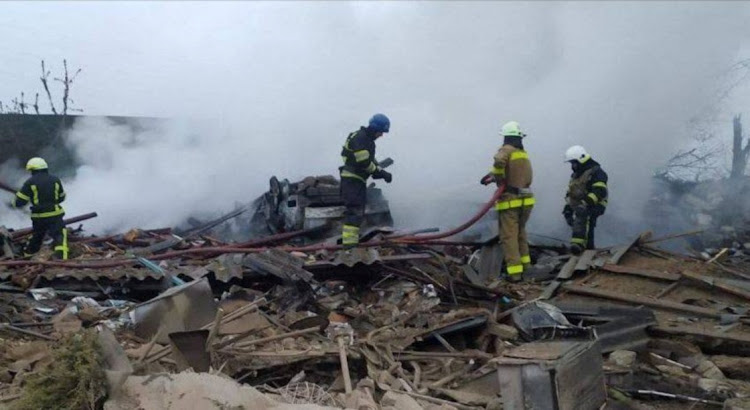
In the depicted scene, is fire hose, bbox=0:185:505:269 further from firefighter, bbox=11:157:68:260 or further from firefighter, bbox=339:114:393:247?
firefighter, bbox=11:157:68:260

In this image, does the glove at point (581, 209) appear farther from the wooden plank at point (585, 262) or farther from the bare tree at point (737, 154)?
the bare tree at point (737, 154)

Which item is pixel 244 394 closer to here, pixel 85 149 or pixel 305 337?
pixel 305 337

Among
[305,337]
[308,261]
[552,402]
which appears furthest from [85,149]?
[552,402]

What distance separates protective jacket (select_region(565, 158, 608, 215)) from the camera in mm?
8117

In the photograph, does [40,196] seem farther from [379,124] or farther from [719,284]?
[719,284]

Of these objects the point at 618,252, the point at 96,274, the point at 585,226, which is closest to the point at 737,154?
the point at 585,226

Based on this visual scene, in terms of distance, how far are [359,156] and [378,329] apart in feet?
9.41

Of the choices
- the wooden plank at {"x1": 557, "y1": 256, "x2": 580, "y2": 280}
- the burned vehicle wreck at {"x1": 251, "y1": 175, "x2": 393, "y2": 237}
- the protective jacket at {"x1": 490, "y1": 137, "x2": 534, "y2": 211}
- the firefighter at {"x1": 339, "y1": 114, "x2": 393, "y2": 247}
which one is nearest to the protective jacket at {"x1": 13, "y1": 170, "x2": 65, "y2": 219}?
the burned vehicle wreck at {"x1": 251, "y1": 175, "x2": 393, "y2": 237}

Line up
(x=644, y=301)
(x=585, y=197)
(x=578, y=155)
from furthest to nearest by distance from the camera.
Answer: (x=578, y=155)
(x=585, y=197)
(x=644, y=301)

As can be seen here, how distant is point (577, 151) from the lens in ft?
27.3

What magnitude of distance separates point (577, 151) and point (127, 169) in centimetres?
713

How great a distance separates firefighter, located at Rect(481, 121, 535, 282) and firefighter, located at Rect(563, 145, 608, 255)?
1.10 m

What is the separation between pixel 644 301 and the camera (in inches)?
234

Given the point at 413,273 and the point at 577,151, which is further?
the point at 577,151
